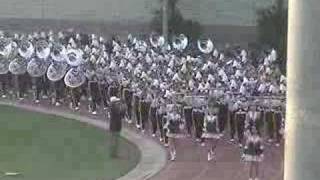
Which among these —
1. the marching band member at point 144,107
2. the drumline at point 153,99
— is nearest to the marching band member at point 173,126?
the drumline at point 153,99

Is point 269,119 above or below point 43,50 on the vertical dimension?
below

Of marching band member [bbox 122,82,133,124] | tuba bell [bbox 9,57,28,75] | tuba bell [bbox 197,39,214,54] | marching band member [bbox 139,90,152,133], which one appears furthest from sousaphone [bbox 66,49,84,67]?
tuba bell [bbox 197,39,214,54]

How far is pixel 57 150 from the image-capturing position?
16.9m

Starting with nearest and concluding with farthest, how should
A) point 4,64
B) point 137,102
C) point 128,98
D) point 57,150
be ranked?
point 57,150 < point 137,102 < point 128,98 < point 4,64

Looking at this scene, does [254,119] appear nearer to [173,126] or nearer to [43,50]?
[173,126]

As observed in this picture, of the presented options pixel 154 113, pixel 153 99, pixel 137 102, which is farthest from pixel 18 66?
pixel 154 113

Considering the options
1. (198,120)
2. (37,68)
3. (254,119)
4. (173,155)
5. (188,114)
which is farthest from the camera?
(37,68)

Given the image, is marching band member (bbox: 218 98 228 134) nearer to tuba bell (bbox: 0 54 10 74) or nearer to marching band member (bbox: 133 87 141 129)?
marching band member (bbox: 133 87 141 129)

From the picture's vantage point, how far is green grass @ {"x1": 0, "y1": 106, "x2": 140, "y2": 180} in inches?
578

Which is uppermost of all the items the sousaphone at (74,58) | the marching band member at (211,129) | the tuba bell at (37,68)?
the sousaphone at (74,58)

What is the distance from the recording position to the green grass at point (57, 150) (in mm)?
14672

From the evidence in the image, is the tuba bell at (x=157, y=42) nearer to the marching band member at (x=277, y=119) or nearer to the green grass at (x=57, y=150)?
the green grass at (x=57, y=150)

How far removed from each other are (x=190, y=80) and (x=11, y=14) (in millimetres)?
19534

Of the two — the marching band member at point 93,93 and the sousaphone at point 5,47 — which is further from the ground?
the sousaphone at point 5,47
